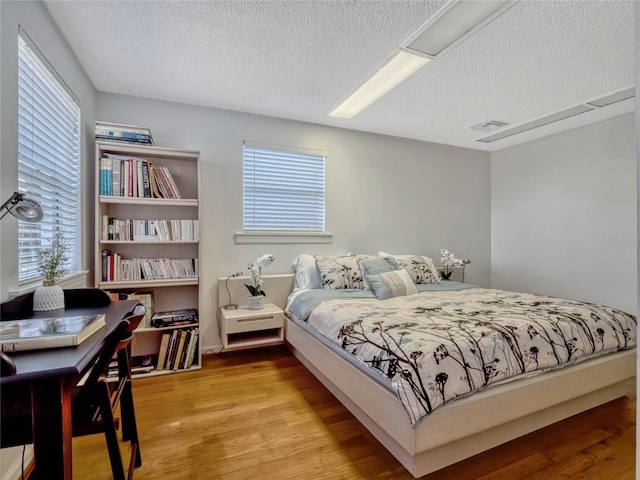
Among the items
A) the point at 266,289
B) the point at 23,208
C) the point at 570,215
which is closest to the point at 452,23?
the point at 23,208

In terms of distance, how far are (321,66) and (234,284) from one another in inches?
83.5

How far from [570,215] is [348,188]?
2.67m

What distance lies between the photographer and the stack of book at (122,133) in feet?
8.38

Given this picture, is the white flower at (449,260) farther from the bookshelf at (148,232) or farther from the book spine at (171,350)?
the book spine at (171,350)

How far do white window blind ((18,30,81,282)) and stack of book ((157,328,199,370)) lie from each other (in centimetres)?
92

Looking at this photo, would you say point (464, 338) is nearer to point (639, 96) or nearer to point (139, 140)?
point (639, 96)

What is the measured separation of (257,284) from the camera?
120 inches

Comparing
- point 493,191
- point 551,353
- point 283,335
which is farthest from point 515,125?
point 283,335

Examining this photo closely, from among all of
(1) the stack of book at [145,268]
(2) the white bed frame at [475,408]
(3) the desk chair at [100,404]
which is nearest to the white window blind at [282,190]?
(1) the stack of book at [145,268]

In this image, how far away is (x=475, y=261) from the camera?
458 centimetres

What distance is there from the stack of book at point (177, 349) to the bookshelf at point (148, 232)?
0.02 metres

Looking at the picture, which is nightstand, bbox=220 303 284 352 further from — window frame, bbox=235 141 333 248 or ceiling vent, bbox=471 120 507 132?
ceiling vent, bbox=471 120 507 132

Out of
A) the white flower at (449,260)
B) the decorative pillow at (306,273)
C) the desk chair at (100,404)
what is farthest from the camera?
the white flower at (449,260)

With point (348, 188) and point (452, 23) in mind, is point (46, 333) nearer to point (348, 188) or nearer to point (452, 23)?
point (452, 23)
